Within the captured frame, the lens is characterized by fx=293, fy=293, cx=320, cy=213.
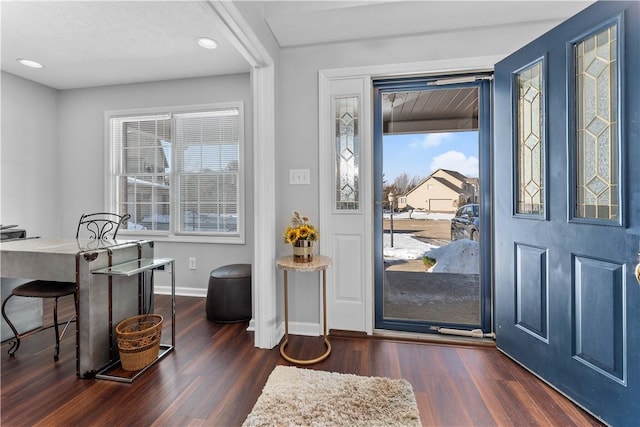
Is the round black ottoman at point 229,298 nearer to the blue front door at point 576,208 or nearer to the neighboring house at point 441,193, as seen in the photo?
the neighboring house at point 441,193

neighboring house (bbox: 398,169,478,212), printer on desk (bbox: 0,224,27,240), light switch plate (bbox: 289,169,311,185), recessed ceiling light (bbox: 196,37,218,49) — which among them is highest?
recessed ceiling light (bbox: 196,37,218,49)

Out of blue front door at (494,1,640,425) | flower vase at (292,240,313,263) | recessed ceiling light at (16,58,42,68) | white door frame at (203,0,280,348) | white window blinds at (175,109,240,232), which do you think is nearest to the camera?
blue front door at (494,1,640,425)

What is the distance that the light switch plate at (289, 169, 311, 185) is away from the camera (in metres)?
2.53

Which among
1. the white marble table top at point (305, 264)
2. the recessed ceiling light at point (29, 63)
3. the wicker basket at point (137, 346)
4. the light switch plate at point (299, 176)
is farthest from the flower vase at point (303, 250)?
the recessed ceiling light at point (29, 63)

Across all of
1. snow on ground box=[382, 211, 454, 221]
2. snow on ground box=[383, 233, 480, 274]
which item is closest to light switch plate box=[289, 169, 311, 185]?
snow on ground box=[382, 211, 454, 221]

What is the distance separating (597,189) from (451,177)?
1.05 metres

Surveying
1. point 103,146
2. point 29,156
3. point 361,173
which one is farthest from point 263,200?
point 29,156

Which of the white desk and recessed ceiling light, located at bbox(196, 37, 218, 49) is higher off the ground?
recessed ceiling light, located at bbox(196, 37, 218, 49)

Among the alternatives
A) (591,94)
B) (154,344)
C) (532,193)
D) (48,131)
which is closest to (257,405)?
(154,344)

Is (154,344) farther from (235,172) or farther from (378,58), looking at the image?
(378,58)

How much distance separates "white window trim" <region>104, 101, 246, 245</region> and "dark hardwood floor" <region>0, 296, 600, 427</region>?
1.32 meters

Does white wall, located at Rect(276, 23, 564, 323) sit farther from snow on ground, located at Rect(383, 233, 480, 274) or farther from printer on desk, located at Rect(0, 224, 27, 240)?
printer on desk, located at Rect(0, 224, 27, 240)

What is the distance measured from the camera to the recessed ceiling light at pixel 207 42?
271 cm

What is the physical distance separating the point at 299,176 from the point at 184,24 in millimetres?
1611
